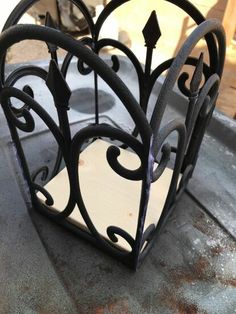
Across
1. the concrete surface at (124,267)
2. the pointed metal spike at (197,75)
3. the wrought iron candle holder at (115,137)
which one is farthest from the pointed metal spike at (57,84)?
the concrete surface at (124,267)

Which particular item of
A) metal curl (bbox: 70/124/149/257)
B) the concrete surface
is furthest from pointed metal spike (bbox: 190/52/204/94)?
the concrete surface

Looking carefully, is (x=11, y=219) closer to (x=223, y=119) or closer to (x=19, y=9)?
(x=19, y=9)

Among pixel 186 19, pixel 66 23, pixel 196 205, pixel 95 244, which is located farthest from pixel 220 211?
pixel 66 23

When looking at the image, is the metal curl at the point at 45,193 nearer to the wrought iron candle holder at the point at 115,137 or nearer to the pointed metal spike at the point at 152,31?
the wrought iron candle holder at the point at 115,137

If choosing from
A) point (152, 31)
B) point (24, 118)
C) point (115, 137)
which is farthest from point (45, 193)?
point (152, 31)

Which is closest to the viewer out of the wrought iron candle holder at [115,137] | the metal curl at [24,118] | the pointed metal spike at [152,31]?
the wrought iron candle holder at [115,137]

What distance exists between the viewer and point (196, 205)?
667mm

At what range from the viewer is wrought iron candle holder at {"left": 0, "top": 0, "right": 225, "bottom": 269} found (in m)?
0.35

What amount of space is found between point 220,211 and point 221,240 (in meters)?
0.07

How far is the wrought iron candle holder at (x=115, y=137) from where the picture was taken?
0.35 meters

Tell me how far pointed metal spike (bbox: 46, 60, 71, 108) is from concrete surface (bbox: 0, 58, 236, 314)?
310mm

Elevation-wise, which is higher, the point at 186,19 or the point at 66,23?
the point at 186,19

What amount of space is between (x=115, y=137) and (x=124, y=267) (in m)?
0.30

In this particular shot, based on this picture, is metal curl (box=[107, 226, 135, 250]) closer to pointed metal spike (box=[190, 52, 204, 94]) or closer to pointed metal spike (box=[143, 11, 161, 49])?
pointed metal spike (box=[190, 52, 204, 94])
